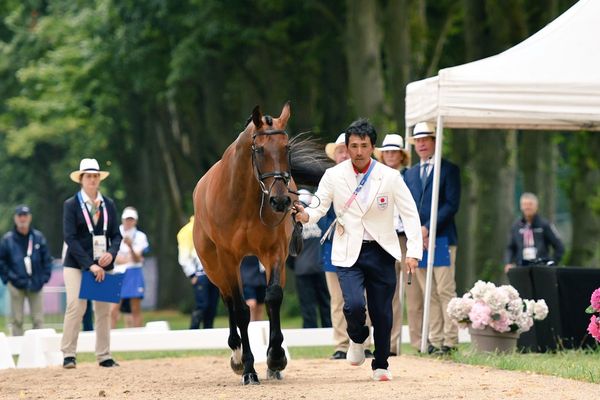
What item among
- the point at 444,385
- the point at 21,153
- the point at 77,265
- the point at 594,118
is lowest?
the point at 444,385

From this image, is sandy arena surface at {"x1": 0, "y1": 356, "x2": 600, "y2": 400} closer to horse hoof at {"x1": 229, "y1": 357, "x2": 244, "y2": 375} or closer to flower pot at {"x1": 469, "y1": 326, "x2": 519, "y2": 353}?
horse hoof at {"x1": 229, "y1": 357, "x2": 244, "y2": 375}

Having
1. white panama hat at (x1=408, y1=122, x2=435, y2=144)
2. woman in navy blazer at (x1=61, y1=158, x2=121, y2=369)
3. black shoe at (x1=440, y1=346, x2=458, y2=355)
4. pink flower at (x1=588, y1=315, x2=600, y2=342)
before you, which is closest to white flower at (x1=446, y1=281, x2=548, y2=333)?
black shoe at (x1=440, y1=346, x2=458, y2=355)

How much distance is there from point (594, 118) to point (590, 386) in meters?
4.35

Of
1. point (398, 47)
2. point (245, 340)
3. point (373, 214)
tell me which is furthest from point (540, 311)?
point (398, 47)

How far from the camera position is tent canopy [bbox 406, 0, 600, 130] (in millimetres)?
16281

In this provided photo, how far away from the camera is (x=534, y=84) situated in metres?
16.4

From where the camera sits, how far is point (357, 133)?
512 inches

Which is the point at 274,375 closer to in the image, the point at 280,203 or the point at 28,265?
the point at 280,203

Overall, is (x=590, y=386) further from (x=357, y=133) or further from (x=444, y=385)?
(x=357, y=133)

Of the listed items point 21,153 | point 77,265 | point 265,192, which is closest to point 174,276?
point 21,153

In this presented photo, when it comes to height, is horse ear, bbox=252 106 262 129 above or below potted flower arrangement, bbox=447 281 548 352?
above

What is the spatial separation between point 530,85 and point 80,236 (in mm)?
5401

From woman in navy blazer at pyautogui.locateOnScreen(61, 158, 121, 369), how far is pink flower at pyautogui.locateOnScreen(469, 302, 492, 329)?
13.8 feet

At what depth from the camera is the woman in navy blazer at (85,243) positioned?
56.7 ft
